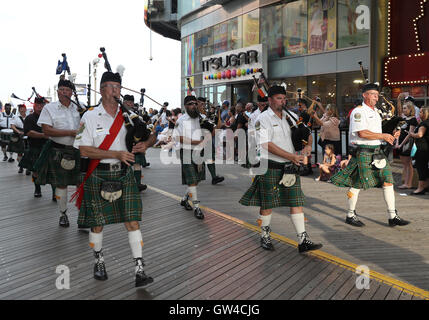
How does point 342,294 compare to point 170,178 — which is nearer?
point 342,294

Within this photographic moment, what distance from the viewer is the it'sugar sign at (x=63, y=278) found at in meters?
3.71

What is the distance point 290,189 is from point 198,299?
1619 millimetres

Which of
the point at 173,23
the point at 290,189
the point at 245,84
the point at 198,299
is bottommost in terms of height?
the point at 198,299

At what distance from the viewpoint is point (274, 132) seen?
4.46 metres

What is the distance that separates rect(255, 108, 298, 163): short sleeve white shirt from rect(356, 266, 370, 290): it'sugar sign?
127 centimetres

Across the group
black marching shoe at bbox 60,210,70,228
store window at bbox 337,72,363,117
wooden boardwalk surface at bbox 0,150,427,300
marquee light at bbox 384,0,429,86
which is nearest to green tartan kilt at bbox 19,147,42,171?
wooden boardwalk surface at bbox 0,150,427,300

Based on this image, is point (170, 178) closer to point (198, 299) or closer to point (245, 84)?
point (198, 299)

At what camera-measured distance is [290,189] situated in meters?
4.48

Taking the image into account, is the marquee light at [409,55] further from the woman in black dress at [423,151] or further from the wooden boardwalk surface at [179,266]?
the wooden boardwalk surface at [179,266]

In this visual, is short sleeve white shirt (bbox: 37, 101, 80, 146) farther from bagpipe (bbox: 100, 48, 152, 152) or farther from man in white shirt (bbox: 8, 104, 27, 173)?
man in white shirt (bbox: 8, 104, 27, 173)

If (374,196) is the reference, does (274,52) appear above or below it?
above

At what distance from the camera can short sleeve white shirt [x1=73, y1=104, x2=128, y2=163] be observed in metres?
3.69

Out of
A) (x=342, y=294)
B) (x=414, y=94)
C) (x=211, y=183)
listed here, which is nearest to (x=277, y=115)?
(x=342, y=294)

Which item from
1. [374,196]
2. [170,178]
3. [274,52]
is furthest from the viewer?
[274,52]
